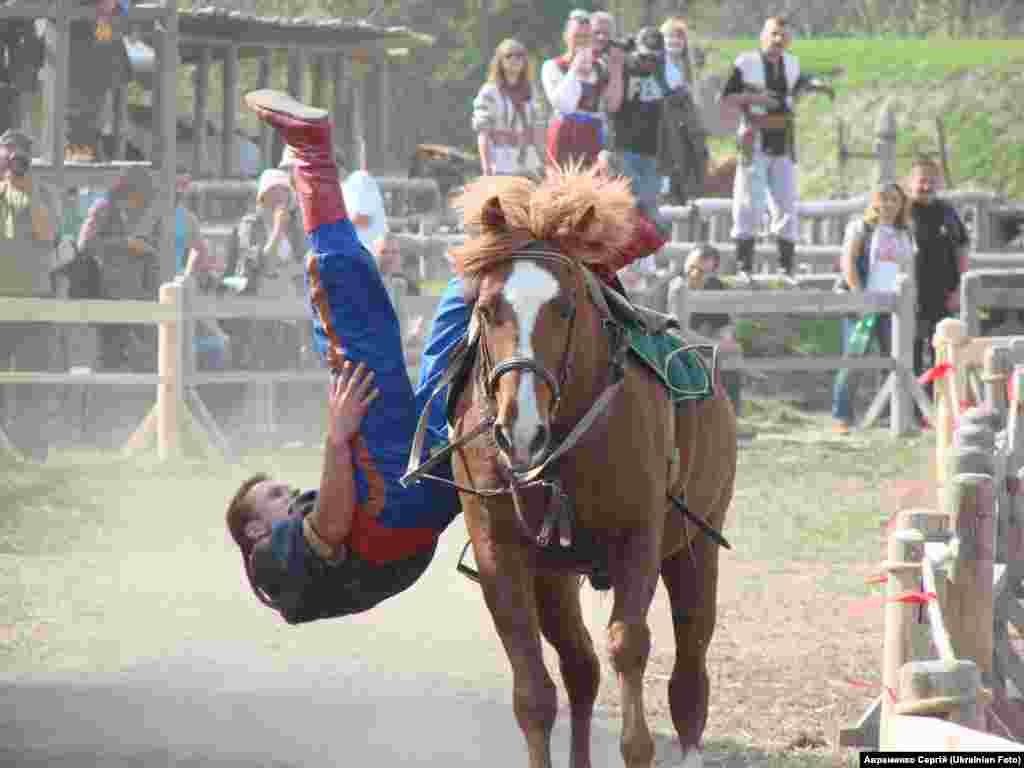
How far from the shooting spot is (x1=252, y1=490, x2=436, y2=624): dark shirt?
6.48m

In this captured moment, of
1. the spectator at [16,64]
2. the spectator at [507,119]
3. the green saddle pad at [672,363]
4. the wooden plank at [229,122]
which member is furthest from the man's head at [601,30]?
the wooden plank at [229,122]

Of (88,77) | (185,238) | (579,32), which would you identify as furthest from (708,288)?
(88,77)

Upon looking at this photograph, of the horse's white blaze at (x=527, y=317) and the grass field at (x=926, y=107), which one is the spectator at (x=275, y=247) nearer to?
the horse's white blaze at (x=527, y=317)

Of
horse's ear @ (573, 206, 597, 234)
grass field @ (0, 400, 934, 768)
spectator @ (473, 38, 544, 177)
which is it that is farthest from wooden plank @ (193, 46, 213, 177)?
horse's ear @ (573, 206, 597, 234)

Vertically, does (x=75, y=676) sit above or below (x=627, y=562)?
below

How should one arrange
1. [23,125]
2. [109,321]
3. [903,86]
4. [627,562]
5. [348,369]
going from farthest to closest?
[903,86] < [23,125] < [109,321] < [348,369] < [627,562]

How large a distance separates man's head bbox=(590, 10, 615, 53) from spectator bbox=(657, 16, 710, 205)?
33.4 inches

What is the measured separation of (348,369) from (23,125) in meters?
12.0

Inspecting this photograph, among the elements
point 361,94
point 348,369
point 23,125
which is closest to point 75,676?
point 348,369

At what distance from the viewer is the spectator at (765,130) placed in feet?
55.7

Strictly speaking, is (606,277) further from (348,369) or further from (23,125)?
(23,125)

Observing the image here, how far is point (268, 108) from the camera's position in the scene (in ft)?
21.3

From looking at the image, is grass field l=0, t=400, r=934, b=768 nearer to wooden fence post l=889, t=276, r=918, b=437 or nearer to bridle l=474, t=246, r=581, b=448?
wooden fence post l=889, t=276, r=918, b=437

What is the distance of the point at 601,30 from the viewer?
1593 centimetres
